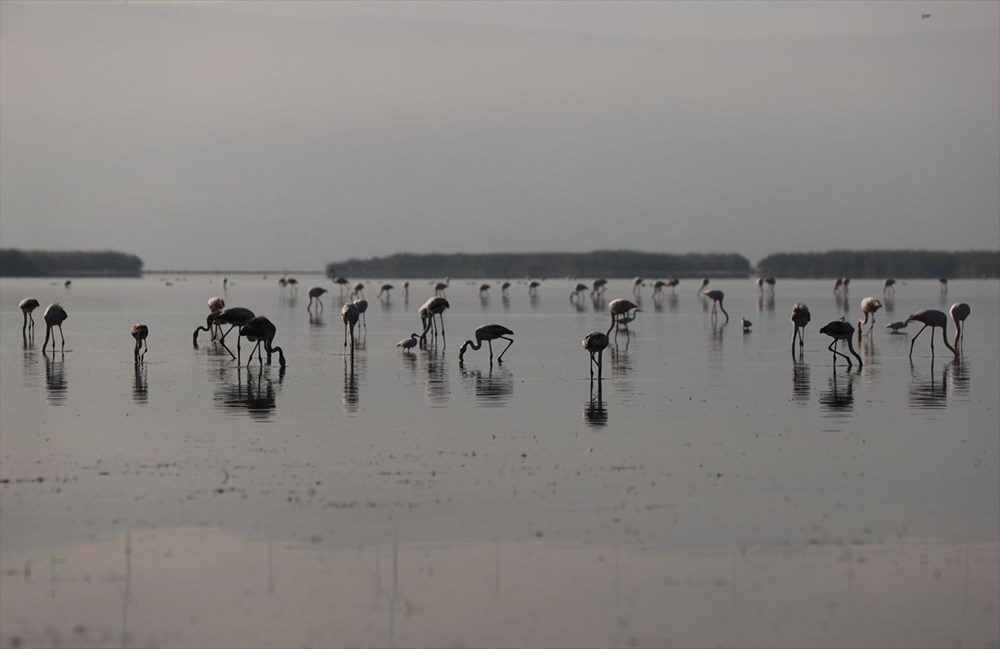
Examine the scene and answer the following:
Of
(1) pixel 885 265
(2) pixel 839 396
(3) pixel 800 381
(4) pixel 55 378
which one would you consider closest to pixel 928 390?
(2) pixel 839 396

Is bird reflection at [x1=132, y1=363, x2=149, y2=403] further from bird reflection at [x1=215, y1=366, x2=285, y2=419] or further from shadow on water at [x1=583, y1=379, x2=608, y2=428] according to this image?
shadow on water at [x1=583, y1=379, x2=608, y2=428]

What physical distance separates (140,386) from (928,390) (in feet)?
43.3

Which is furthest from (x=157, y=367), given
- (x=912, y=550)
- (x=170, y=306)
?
(x=170, y=306)

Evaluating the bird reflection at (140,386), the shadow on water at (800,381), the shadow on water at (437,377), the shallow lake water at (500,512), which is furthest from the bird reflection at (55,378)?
the shadow on water at (800,381)

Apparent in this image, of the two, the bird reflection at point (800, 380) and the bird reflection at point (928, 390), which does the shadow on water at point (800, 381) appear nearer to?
the bird reflection at point (800, 380)

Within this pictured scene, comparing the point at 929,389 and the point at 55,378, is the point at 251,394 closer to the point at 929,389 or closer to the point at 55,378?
the point at 55,378

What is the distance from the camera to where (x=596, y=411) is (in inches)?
750

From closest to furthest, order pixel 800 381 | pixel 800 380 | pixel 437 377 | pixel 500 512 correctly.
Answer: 1. pixel 500 512
2. pixel 800 381
3. pixel 800 380
4. pixel 437 377

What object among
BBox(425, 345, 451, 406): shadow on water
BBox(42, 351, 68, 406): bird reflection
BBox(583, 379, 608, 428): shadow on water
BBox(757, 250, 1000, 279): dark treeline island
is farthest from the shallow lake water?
BBox(757, 250, 1000, 279): dark treeline island

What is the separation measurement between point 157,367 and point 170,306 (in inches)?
1553

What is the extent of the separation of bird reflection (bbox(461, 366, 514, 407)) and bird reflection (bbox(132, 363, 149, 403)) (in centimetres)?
523

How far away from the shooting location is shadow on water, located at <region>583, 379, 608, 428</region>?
1771 cm

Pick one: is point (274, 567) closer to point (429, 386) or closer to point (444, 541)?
point (444, 541)

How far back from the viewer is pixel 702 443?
15.9 m
